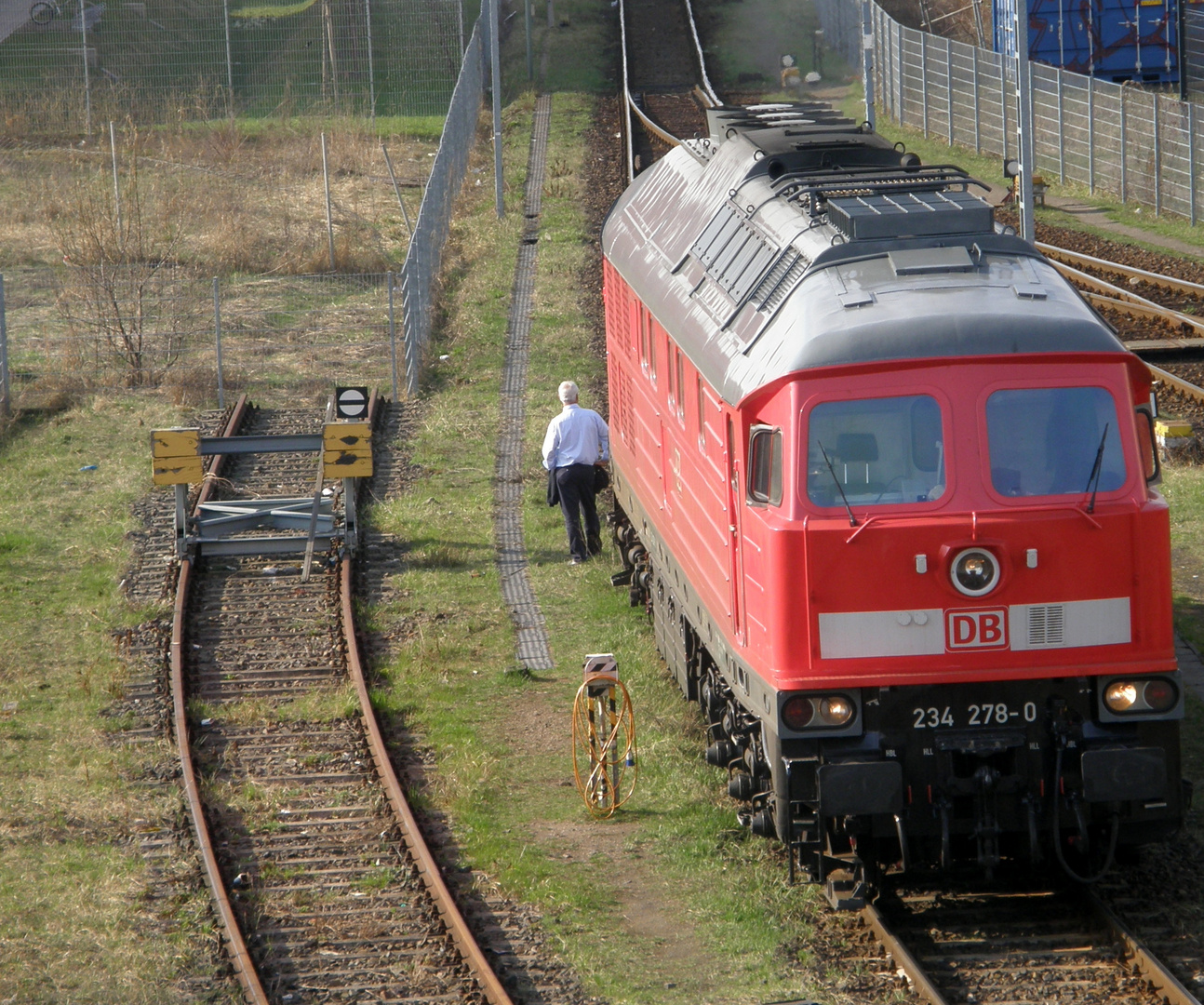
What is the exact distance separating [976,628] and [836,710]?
0.76 metres

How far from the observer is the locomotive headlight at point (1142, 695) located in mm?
7340

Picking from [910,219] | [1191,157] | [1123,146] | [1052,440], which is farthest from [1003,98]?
[1052,440]

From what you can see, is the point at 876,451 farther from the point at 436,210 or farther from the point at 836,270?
the point at 436,210

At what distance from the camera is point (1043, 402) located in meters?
7.36

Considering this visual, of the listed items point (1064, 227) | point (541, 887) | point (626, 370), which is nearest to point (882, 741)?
point (541, 887)

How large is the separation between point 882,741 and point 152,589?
8.23 meters

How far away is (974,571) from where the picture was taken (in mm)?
7223

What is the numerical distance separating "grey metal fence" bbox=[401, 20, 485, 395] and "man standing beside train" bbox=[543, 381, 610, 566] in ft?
20.6

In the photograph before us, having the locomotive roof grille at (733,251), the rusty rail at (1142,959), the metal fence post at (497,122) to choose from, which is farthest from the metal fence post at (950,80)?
the rusty rail at (1142,959)

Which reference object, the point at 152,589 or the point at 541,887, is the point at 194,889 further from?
the point at 152,589

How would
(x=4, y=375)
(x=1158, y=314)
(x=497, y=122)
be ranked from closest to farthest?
(x=4, y=375) < (x=1158, y=314) < (x=497, y=122)

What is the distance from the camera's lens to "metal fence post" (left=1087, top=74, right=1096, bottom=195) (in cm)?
2930

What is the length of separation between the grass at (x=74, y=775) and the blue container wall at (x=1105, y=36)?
2576 centimetres

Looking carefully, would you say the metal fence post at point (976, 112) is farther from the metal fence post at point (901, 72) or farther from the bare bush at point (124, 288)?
the bare bush at point (124, 288)
